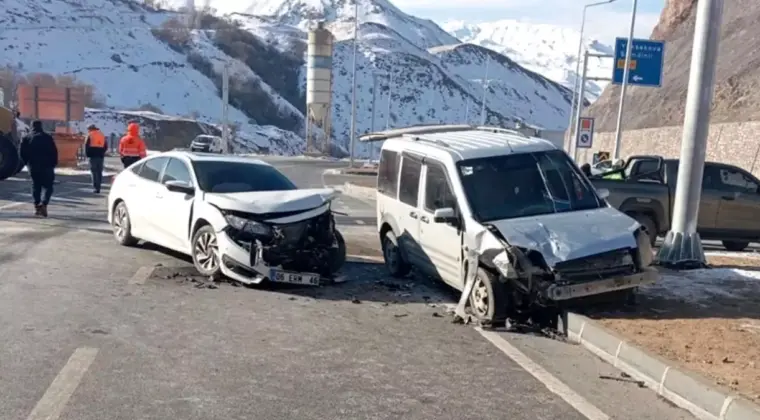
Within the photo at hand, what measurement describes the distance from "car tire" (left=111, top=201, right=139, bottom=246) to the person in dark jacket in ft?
13.2

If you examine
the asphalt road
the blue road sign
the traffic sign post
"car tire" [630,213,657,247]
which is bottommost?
the asphalt road

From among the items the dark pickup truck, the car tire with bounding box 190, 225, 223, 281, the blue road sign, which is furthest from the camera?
the blue road sign

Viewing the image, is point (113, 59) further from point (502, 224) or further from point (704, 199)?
point (502, 224)

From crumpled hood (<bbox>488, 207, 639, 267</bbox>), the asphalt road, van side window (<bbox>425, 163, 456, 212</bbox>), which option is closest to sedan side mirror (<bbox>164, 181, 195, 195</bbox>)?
the asphalt road

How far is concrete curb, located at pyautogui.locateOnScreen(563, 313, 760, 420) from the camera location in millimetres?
5605

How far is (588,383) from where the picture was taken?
6.44 m

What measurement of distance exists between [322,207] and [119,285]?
253 cm

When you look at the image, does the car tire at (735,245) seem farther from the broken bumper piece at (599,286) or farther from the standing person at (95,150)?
the standing person at (95,150)

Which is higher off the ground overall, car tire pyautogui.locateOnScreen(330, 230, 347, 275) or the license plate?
car tire pyautogui.locateOnScreen(330, 230, 347, 275)

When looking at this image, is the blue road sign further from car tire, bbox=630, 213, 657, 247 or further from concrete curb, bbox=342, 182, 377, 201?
car tire, bbox=630, 213, 657, 247

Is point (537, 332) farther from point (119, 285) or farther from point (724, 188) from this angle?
point (724, 188)

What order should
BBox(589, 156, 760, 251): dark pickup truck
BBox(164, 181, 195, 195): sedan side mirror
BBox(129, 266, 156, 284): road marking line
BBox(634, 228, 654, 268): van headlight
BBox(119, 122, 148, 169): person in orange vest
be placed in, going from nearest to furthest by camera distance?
1. BBox(634, 228, 654, 268): van headlight
2. BBox(129, 266, 156, 284): road marking line
3. BBox(164, 181, 195, 195): sedan side mirror
4. BBox(589, 156, 760, 251): dark pickup truck
5. BBox(119, 122, 148, 169): person in orange vest

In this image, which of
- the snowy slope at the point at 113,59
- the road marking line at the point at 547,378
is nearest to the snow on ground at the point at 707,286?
the road marking line at the point at 547,378

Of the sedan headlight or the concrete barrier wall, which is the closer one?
the sedan headlight
